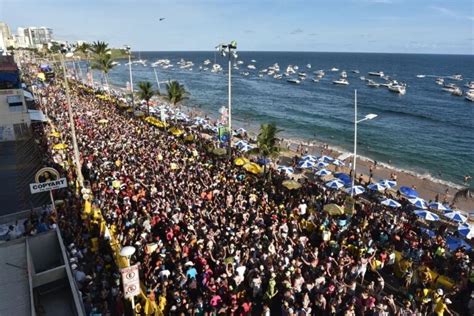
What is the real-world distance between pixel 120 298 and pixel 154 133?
2283 centimetres

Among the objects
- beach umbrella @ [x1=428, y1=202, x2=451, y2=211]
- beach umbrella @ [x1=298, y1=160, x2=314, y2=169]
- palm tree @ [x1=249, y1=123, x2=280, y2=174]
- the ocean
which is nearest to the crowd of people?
beach umbrella @ [x1=428, y1=202, x2=451, y2=211]

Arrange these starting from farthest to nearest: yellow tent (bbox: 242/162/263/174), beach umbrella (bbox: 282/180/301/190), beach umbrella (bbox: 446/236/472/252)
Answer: yellow tent (bbox: 242/162/263/174), beach umbrella (bbox: 282/180/301/190), beach umbrella (bbox: 446/236/472/252)

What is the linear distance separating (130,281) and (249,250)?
Result: 455 cm

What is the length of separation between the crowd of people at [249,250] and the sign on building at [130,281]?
0.77m

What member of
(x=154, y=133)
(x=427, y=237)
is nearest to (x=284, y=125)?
(x=154, y=133)

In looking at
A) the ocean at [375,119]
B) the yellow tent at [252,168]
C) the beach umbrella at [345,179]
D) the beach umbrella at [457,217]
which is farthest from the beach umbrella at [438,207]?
the ocean at [375,119]

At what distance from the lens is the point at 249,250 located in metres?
12.8

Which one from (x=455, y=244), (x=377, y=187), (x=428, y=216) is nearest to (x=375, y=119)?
(x=377, y=187)

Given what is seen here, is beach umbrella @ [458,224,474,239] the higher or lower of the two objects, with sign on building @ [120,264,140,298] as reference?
lower

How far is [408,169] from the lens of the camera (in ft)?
113

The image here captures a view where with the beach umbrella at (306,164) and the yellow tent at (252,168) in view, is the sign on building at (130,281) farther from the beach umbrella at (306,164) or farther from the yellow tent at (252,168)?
the beach umbrella at (306,164)

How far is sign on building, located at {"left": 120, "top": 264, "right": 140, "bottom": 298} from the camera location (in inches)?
375

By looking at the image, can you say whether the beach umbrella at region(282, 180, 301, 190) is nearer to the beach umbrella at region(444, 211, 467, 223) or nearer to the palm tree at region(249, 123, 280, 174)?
the palm tree at region(249, 123, 280, 174)

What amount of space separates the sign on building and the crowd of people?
770 mm
